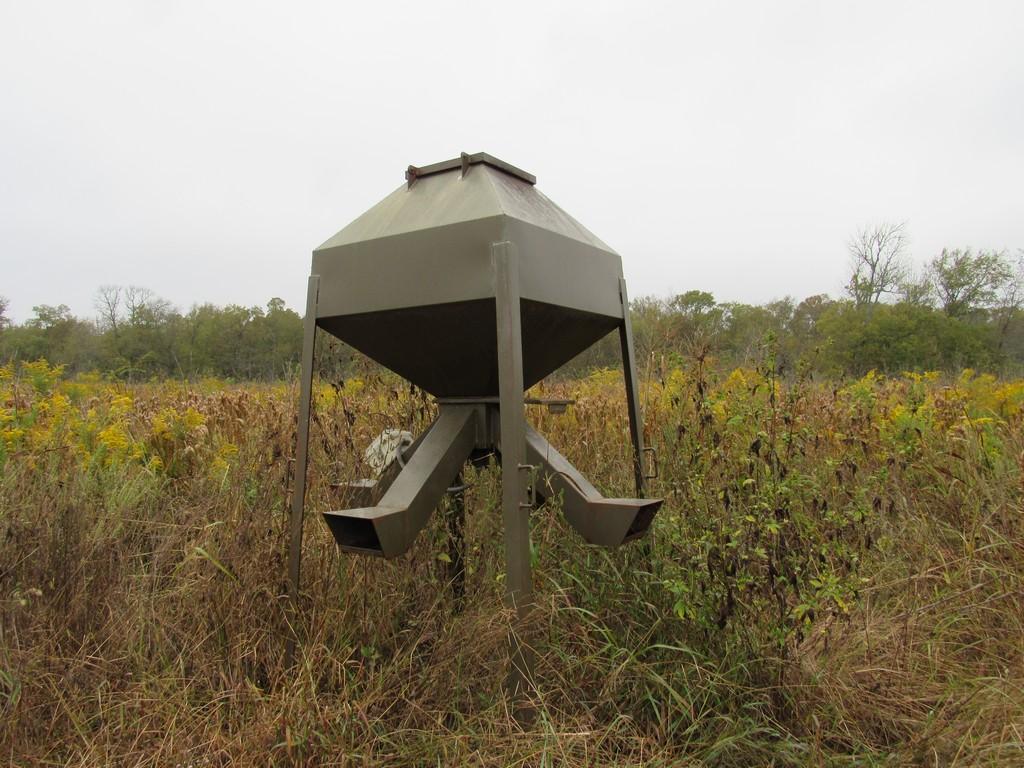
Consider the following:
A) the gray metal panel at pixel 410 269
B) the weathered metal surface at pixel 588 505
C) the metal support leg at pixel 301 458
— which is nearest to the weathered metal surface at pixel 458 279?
the gray metal panel at pixel 410 269

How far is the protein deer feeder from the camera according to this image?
231 centimetres

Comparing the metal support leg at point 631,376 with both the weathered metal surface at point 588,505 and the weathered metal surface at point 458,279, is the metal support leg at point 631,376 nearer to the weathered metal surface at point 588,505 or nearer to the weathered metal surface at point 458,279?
the weathered metal surface at point 458,279

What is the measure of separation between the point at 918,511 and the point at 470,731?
3314mm

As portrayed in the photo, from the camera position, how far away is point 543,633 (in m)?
2.52

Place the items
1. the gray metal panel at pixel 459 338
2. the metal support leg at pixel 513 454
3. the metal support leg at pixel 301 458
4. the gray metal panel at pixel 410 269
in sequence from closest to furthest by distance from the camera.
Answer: the metal support leg at pixel 513 454 → the gray metal panel at pixel 410 269 → the gray metal panel at pixel 459 338 → the metal support leg at pixel 301 458

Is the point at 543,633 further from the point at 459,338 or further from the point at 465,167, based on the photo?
the point at 465,167

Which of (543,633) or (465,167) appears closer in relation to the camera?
(543,633)

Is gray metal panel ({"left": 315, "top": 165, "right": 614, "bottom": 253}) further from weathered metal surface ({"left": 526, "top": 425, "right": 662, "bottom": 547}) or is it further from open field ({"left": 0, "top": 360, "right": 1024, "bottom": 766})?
open field ({"left": 0, "top": 360, "right": 1024, "bottom": 766})

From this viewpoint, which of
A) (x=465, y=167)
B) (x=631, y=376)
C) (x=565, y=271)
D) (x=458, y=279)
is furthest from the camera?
(x=631, y=376)

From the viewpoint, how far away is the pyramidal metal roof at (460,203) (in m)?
2.47

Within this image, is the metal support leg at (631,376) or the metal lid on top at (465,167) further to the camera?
→ the metal support leg at (631,376)

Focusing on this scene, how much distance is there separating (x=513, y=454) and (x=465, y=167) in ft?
4.03

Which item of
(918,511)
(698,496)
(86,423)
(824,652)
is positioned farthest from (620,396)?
(86,423)

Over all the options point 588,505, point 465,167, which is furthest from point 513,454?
point 465,167
